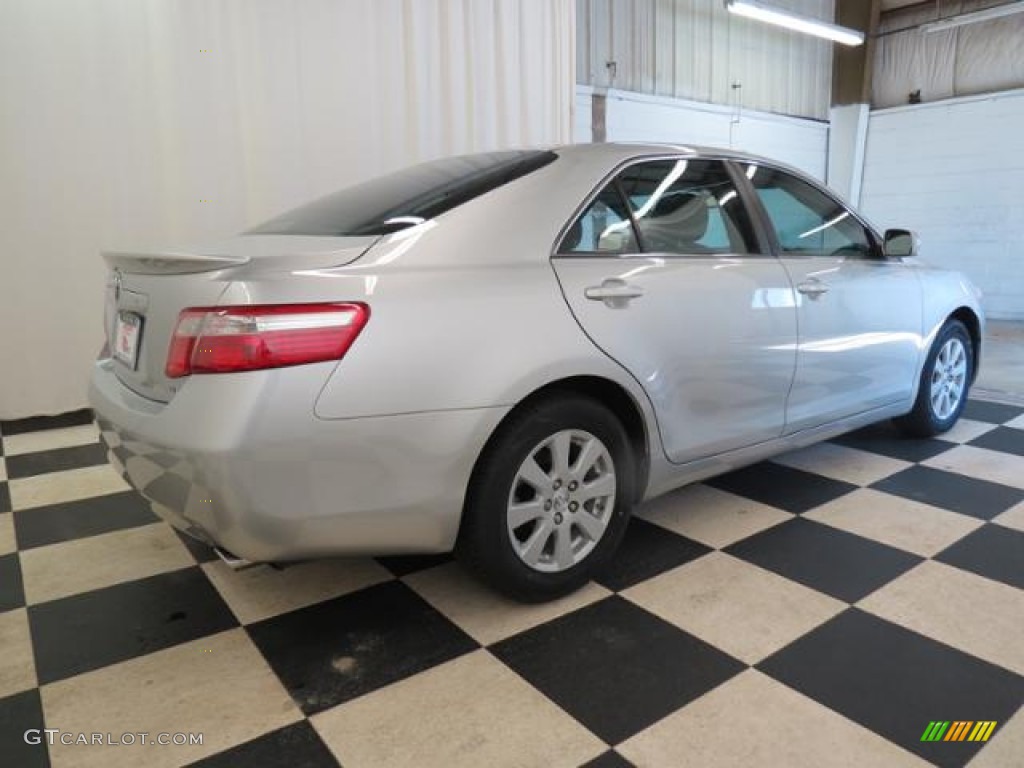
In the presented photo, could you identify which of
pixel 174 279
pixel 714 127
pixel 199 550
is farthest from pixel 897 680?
pixel 714 127

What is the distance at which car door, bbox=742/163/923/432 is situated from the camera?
88.1 inches

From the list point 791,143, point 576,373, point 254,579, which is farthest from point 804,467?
point 791,143

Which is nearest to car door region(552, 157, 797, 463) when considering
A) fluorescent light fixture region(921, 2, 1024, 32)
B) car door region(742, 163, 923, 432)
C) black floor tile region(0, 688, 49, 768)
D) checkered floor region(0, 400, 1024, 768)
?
car door region(742, 163, 923, 432)

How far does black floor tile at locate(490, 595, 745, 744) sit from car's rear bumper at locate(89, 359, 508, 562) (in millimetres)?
312

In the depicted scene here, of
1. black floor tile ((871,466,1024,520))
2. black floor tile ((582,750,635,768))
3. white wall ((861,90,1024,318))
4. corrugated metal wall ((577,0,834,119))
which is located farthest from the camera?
white wall ((861,90,1024,318))

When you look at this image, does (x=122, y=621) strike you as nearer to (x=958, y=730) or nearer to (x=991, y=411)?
(x=958, y=730)

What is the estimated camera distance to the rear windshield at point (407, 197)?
1639 millimetres

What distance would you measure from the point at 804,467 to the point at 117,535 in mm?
2382

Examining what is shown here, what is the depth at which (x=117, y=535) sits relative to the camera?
2199 millimetres

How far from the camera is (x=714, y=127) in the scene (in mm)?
7266

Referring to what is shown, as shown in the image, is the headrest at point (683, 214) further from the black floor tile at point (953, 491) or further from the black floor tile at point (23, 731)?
the black floor tile at point (23, 731)

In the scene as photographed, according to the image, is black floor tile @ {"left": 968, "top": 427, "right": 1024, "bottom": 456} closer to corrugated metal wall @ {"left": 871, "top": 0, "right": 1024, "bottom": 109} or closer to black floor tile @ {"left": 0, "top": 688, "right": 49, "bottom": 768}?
black floor tile @ {"left": 0, "top": 688, "right": 49, "bottom": 768}

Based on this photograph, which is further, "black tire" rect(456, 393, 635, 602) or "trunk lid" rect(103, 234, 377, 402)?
"black tire" rect(456, 393, 635, 602)

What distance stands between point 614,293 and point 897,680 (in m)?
1.01
